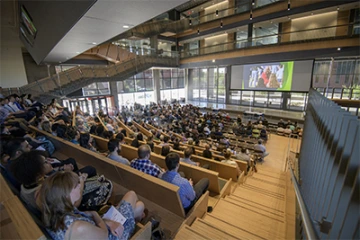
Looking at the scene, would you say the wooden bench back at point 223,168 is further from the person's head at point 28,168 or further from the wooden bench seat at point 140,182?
the person's head at point 28,168

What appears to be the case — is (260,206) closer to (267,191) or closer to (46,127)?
(267,191)

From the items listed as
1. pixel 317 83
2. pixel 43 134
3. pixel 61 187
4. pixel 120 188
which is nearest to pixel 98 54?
pixel 43 134

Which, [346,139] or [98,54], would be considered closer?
[346,139]

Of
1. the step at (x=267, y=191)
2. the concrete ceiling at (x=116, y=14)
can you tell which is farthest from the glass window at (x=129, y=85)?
the step at (x=267, y=191)

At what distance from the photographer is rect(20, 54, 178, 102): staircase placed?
361 inches

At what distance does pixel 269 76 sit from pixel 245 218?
38.4 ft

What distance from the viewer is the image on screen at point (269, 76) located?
1098cm

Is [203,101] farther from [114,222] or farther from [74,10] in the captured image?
[114,222]

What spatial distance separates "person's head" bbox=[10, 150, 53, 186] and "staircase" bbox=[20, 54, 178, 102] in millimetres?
9873

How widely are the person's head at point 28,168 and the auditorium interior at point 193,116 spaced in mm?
17

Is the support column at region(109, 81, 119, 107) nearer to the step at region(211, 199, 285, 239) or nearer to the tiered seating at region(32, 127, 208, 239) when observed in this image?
the tiered seating at region(32, 127, 208, 239)

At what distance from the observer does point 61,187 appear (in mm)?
1136

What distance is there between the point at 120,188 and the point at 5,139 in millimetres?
1997

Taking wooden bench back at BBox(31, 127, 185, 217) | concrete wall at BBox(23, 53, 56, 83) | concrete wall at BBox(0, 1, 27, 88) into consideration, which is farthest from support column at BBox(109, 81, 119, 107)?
wooden bench back at BBox(31, 127, 185, 217)
